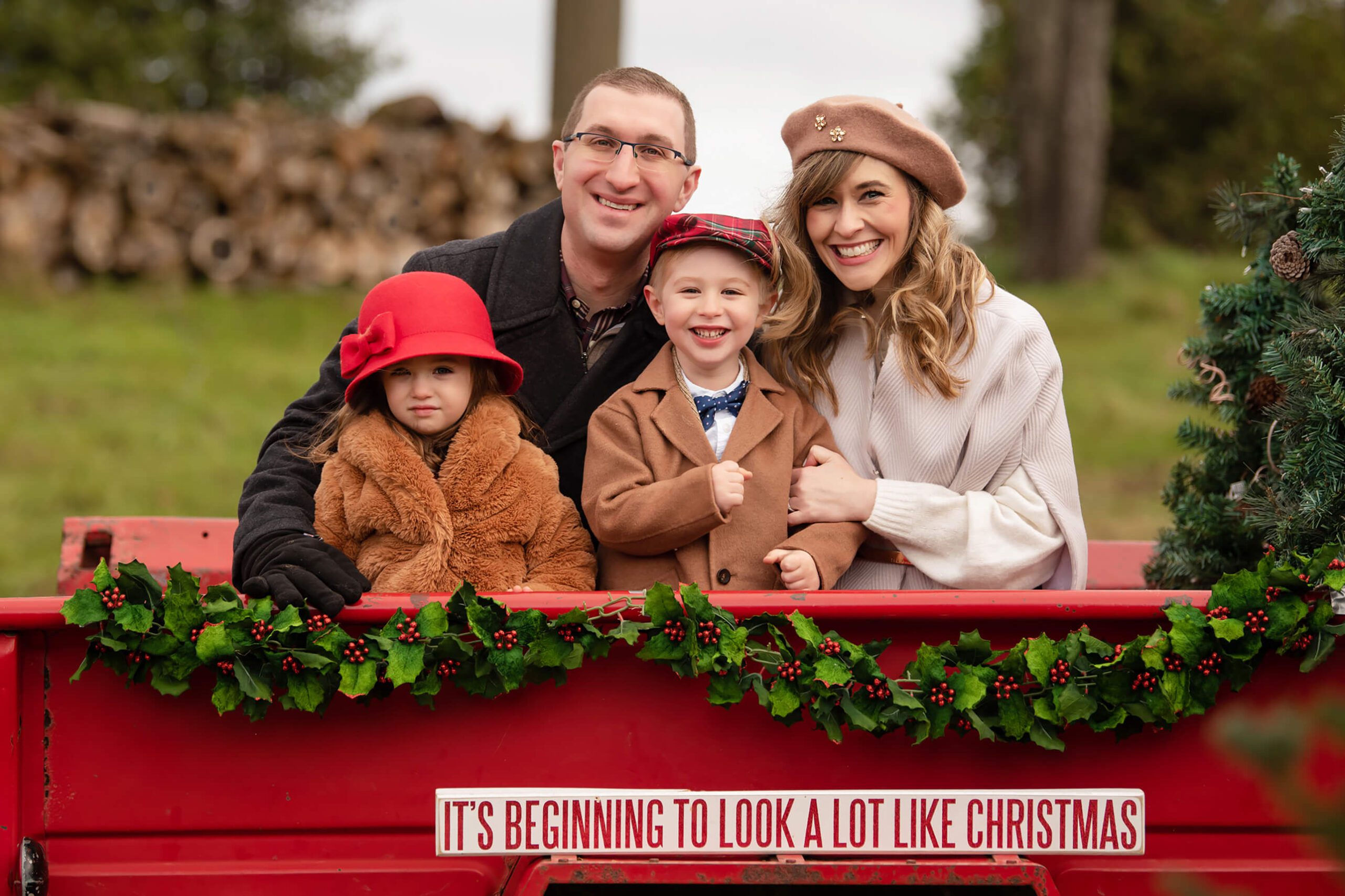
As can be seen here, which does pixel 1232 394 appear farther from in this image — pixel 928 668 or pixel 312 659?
pixel 312 659

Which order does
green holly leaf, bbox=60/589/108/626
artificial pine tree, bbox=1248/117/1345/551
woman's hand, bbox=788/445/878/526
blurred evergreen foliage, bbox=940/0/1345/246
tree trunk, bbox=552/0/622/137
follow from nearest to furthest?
1. green holly leaf, bbox=60/589/108/626
2. artificial pine tree, bbox=1248/117/1345/551
3. woman's hand, bbox=788/445/878/526
4. tree trunk, bbox=552/0/622/137
5. blurred evergreen foliage, bbox=940/0/1345/246

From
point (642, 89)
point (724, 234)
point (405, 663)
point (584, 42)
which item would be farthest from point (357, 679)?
point (584, 42)

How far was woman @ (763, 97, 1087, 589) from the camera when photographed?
270 cm

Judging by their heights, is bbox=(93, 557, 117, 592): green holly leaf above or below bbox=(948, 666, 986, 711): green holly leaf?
above

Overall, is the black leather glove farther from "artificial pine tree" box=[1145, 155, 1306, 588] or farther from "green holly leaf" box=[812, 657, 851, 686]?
"artificial pine tree" box=[1145, 155, 1306, 588]

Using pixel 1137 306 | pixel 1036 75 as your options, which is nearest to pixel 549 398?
pixel 1137 306

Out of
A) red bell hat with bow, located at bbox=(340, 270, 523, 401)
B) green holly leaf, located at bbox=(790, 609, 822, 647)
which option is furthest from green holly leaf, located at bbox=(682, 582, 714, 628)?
red bell hat with bow, located at bbox=(340, 270, 523, 401)

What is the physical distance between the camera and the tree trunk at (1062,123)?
454 inches

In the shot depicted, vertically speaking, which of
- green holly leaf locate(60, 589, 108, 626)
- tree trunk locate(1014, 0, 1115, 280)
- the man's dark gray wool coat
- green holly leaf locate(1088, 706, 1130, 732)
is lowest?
green holly leaf locate(1088, 706, 1130, 732)

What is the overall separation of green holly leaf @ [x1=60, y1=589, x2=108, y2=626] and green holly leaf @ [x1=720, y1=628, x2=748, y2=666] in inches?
39.1

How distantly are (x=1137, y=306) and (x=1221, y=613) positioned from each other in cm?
935

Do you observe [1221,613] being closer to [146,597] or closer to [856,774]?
[856,774]

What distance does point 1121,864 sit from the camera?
2.13m

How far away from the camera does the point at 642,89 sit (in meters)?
3.11
